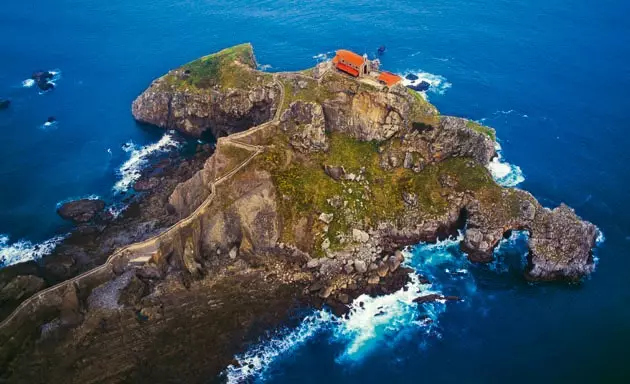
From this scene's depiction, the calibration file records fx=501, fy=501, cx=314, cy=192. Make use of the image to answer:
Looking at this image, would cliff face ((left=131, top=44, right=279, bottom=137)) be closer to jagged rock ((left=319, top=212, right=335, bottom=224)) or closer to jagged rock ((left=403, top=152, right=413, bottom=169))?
jagged rock ((left=319, top=212, right=335, bottom=224))

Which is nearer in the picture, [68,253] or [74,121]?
[68,253]

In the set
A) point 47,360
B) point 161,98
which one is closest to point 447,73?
point 161,98

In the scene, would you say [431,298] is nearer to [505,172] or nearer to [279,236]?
[279,236]

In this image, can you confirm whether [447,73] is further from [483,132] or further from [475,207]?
[475,207]

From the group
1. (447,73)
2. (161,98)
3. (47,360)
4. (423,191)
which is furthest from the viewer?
(447,73)

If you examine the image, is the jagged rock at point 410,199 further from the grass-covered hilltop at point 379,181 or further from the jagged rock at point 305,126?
the jagged rock at point 305,126

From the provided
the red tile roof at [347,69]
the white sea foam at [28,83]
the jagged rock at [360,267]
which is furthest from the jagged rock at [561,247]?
the white sea foam at [28,83]

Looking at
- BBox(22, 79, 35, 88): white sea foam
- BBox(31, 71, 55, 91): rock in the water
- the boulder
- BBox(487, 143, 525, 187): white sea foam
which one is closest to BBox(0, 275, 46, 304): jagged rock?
the boulder
